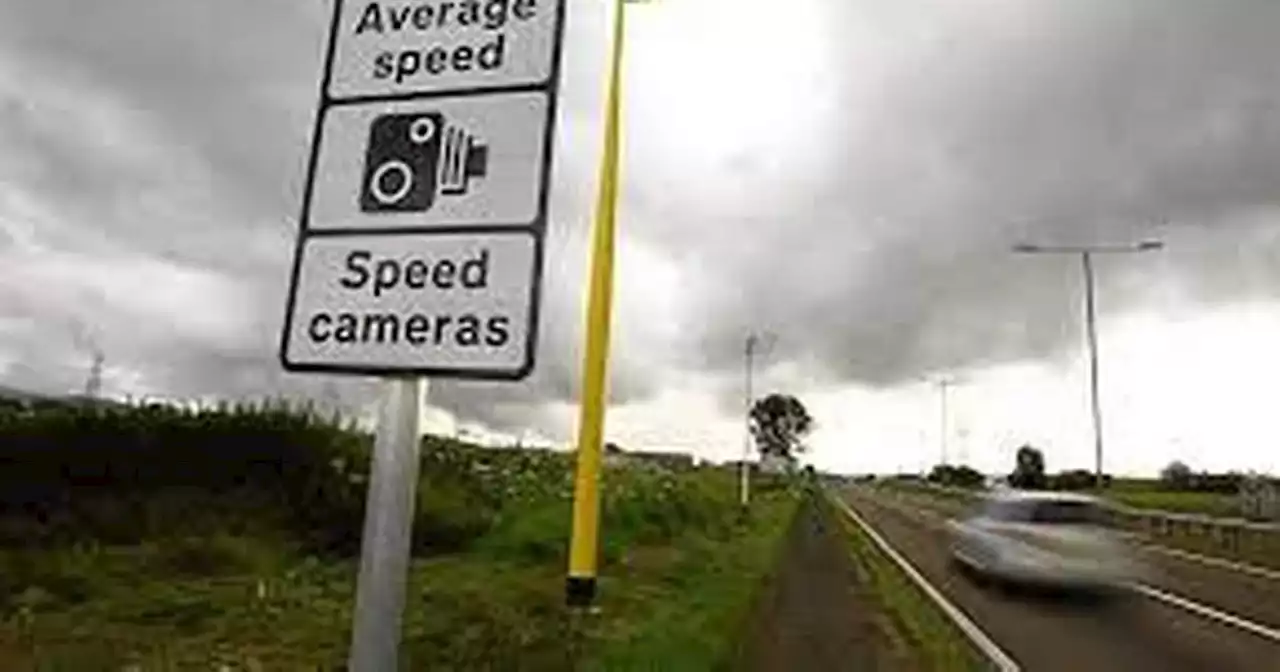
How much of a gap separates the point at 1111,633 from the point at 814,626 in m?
4.21

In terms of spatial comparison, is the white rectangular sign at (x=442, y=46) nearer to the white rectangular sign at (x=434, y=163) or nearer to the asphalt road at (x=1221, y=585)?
the white rectangular sign at (x=434, y=163)

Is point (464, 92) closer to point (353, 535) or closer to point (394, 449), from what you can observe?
point (394, 449)

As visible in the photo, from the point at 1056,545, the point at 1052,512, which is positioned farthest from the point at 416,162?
the point at 1052,512

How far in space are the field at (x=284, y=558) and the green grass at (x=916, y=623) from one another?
6.65ft

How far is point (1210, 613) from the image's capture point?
1839cm

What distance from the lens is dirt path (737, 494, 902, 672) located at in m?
12.5

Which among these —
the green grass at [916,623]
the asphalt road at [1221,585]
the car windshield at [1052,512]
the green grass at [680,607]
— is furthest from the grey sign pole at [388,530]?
the car windshield at [1052,512]

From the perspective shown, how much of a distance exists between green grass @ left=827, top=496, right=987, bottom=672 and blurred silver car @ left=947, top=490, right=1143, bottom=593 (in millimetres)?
1790

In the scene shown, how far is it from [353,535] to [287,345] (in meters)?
20.8

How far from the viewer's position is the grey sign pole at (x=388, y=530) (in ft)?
6.49

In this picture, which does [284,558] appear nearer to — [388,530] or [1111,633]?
[1111,633]

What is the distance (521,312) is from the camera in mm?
1965

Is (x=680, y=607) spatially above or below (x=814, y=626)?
above

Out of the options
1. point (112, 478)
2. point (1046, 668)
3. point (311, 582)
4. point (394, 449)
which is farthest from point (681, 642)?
point (112, 478)
